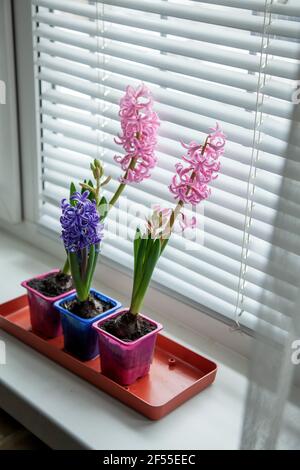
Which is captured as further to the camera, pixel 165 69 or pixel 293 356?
pixel 165 69

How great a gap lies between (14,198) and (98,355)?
1.60 ft

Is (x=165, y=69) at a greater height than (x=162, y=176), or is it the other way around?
(x=165, y=69)

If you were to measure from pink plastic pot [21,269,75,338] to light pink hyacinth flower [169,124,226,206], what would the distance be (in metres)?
0.30

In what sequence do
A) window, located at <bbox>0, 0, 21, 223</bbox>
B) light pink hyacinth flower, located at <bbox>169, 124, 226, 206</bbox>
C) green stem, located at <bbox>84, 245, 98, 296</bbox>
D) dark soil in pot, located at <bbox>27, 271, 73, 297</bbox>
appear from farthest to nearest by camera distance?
window, located at <bbox>0, 0, 21, 223</bbox>, dark soil in pot, located at <bbox>27, 271, 73, 297</bbox>, green stem, located at <bbox>84, 245, 98, 296</bbox>, light pink hyacinth flower, located at <bbox>169, 124, 226, 206</bbox>

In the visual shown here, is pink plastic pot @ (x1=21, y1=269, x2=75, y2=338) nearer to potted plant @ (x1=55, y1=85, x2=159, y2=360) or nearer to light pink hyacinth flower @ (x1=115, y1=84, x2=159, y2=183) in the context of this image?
potted plant @ (x1=55, y1=85, x2=159, y2=360)

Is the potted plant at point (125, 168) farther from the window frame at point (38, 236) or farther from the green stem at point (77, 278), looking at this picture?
the window frame at point (38, 236)

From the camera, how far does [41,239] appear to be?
4.77 ft

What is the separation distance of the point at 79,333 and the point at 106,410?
0.13 m

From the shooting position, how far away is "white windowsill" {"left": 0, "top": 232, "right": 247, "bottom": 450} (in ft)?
3.13

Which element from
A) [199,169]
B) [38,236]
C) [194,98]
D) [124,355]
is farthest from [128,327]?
[38,236]

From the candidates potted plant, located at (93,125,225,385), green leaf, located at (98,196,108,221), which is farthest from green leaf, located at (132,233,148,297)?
green leaf, located at (98,196,108,221)

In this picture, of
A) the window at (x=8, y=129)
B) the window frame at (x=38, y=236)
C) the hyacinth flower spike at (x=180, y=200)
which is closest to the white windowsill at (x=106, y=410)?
the window frame at (x=38, y=236)
